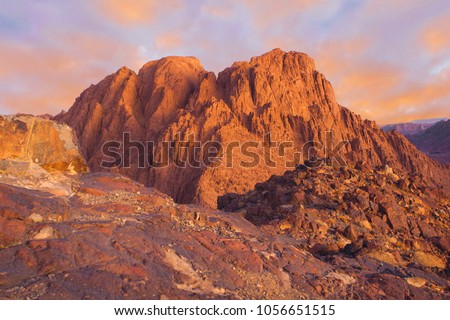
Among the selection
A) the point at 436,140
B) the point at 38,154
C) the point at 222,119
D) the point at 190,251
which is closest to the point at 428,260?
the point at 190,251

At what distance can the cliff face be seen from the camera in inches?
1195

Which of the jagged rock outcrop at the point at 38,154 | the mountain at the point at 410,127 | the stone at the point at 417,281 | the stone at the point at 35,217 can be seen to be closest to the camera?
the stone at the point at 35,217

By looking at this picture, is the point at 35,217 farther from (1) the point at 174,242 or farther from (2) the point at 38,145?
(2) the point at 38,145

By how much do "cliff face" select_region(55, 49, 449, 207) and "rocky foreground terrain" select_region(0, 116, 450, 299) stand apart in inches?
617

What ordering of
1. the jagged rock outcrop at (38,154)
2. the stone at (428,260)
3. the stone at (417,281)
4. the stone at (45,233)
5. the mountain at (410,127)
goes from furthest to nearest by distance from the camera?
the mountain at (410,127), the stone at (428,260), the stone at (417,281), the jagged rock outcrop at (38,154), the stone at (45,233)

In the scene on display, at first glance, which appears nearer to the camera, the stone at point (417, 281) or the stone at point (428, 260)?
the stone at point (417, 281)

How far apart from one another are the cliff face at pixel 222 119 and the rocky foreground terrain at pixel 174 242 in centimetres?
1566

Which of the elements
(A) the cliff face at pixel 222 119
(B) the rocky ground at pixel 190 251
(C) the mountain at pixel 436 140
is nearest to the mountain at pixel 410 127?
(C) the mountain at pixel 436 140

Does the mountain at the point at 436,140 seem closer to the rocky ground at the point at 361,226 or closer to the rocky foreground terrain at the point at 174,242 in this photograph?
the rocky ground at the point at 361,226

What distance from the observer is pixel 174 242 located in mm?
6449

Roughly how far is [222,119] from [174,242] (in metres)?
27.3

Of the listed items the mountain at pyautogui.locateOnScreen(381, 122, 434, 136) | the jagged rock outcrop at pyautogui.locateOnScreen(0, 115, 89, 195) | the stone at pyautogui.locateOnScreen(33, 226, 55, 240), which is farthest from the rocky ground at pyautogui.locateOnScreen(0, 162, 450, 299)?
the mountain at pyautogui.locateOnScreen(381, 122, 434, 136)

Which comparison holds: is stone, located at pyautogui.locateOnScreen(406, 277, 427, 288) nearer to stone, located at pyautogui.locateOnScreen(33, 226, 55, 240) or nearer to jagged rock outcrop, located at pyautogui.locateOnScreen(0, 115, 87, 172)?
stone, located at pyautogui.locateOnScreen(33, 226, 55, 240)

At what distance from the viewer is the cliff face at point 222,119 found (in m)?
30.3
